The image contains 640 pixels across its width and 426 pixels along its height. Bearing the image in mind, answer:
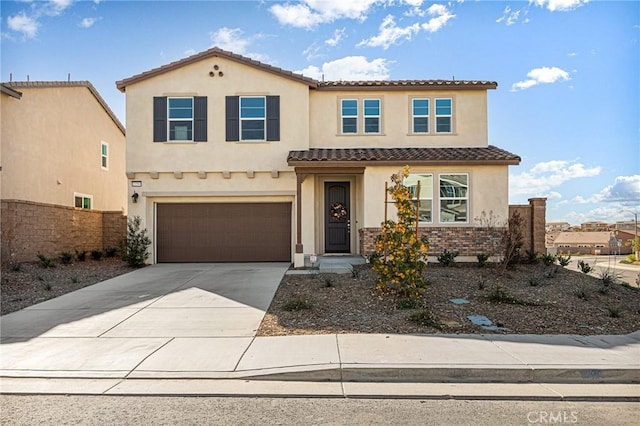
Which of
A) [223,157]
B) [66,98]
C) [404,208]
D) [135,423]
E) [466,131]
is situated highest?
[66,98]

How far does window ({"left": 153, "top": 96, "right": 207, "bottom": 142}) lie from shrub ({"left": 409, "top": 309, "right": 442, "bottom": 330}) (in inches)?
405

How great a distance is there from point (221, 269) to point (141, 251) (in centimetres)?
305

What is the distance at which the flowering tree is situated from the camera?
8938 mm

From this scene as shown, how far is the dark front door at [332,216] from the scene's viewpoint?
15.7 metres

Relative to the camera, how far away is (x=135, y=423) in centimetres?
440

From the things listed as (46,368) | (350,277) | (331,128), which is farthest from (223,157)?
(46,368)

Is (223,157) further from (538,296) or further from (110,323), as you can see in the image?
(538,296)

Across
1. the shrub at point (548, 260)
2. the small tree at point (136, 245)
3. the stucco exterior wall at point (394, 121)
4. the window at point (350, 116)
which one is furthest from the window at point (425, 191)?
the small tree at point (136, 245)

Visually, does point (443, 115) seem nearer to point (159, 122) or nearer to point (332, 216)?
point (332, 216)

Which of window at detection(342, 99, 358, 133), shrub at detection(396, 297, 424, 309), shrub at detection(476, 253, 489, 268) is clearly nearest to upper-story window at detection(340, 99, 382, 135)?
window at detection(342, 99, 358, 133)

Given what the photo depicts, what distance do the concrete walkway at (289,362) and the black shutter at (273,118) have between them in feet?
27.2

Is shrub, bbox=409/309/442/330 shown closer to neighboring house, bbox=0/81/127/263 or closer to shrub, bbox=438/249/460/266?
shrub, bbox=438/249/460/266

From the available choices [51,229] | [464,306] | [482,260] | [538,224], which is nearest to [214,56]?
[51,229]

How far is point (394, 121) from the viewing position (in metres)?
15.7
